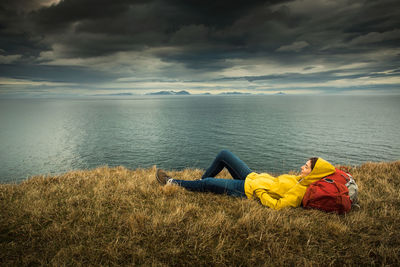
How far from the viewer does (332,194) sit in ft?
15.1

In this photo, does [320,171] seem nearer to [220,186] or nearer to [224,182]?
[224,182]

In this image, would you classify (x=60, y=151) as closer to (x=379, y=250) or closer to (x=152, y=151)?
(x=152, y=151)

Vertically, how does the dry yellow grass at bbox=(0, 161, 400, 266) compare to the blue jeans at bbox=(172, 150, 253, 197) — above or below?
below

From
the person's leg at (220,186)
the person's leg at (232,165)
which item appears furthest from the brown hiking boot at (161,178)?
the person's leg at (232,165)

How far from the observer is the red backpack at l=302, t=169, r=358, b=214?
461cm

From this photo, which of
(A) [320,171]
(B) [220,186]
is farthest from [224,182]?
(A) [320,171]

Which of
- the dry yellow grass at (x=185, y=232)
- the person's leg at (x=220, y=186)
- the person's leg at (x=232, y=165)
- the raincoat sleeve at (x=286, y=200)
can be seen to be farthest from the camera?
the person's leg at (x=232, y=165)

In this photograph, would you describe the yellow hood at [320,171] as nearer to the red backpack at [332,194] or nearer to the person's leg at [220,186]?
the red backpack at [332,194]

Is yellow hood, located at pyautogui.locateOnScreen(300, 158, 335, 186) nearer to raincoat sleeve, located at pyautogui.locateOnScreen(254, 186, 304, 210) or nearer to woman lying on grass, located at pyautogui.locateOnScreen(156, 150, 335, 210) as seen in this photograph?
woman lying on grass, located at pyautogui.locateOnScreen(156, 150, 335, 210)

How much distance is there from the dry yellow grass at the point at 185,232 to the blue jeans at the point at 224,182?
245 millimetres

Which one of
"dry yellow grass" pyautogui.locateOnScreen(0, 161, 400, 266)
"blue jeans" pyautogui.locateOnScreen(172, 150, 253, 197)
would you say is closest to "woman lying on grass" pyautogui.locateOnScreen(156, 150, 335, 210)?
"blue jeans" pyautogui.locateOnScreen(172, 150, 253, 197)

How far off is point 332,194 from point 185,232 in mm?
3419

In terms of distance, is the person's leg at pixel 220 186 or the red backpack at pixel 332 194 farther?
the person's leg at pixel 220 186

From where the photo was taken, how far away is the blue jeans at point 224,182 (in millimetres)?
5750
